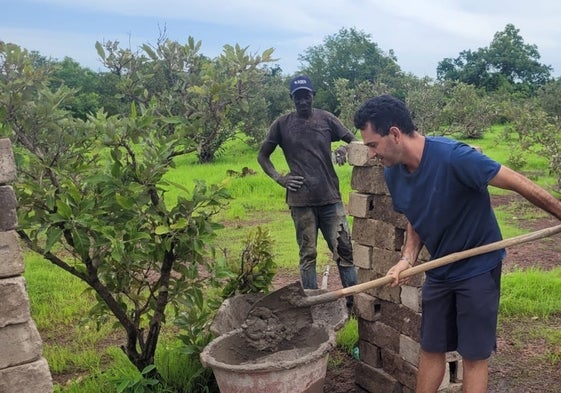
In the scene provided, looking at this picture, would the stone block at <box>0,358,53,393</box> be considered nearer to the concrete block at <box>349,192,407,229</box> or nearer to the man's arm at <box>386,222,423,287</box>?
the man's arm at <box>386,222,423,287</box>

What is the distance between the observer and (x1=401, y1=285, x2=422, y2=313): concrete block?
3.69 meters

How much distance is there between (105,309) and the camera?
395cm

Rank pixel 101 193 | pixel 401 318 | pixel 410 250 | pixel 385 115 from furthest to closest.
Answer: pixel 401 318 → pixel 101 193 → pixel 410 250 → pixel 385 115

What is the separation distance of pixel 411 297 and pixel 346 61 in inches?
1695

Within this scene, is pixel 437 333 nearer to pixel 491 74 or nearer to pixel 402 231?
pixel 402 231

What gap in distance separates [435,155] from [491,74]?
46087mm

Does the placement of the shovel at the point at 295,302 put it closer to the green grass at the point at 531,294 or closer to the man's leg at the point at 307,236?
the man's leg at the point at 307,236

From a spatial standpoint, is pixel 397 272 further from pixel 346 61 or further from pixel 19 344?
pixel 346 61

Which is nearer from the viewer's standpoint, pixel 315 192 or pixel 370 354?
pixel 370 354

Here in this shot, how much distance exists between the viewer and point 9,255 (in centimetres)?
276

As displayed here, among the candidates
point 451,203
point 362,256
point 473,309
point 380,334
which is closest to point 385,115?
point 451,203

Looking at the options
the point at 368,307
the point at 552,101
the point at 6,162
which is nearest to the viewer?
the point at 6,162

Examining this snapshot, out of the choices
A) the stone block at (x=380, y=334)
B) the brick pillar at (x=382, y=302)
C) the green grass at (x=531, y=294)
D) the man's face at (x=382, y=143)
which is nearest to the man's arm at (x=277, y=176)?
the brick pillar at (x=382, y=302)

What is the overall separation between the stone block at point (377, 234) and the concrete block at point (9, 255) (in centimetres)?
229
